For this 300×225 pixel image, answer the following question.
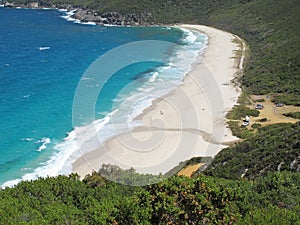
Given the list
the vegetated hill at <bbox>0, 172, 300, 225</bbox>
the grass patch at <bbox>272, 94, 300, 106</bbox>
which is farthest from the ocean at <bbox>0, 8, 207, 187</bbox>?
the grass patch at <bbox>272, 94, 300, 106</bbox>

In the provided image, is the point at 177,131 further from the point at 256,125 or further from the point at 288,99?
the point at 288,99

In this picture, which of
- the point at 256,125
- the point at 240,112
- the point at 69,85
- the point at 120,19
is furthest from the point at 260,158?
the point at 120,19

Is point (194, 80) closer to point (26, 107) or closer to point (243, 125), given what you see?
point (243, 125)

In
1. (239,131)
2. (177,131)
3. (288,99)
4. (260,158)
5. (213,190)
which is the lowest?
(177,131)

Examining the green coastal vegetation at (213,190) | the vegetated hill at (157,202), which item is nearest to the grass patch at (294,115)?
the green coastal vegetation at (213,190)

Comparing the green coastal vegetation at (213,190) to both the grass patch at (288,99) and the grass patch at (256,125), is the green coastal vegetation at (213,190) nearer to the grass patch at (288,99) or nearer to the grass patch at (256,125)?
the grass patch at (288,99)

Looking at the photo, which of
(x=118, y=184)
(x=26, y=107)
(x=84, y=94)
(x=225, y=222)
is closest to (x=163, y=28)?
(x=84, y=94)
